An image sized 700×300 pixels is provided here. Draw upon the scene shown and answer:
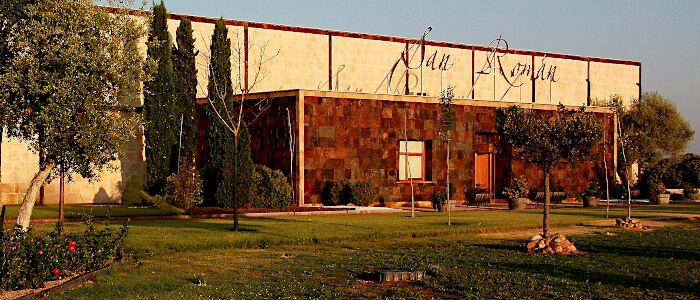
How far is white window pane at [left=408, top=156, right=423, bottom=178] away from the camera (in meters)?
36.4

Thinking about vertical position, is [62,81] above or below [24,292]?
above

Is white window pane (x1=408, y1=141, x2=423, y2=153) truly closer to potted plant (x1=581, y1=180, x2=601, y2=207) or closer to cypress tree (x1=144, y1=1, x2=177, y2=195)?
potted plant (x1=581, y1=180, x2=601, y2=207)

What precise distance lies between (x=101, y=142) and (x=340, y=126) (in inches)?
787

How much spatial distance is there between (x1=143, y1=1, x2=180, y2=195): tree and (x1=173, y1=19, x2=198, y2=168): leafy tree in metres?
0.34

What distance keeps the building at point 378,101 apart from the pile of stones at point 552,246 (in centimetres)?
1173

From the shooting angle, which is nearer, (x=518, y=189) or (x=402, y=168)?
(x=402, y=168)

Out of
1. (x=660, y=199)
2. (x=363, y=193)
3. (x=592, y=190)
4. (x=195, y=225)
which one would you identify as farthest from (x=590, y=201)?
(x=195, y=225)

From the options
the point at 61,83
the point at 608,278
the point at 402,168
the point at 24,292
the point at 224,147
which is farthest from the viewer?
the point at 402,168

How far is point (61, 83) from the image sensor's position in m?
13.8

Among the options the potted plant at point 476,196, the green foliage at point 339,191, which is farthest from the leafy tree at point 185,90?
the potted plant at point 476,196

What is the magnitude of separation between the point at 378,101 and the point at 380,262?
20.0 m

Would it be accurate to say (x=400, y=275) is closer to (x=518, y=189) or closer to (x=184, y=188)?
(x=184, y=188)

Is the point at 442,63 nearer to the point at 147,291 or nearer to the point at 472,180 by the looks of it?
the point at 472,180

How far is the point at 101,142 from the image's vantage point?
1425 cm
